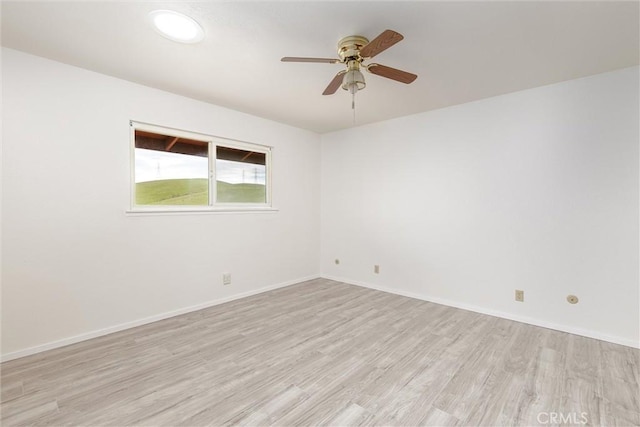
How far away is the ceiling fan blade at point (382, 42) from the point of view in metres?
1.57

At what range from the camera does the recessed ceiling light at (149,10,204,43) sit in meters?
1.81

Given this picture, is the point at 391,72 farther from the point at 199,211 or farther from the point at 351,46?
the point at 199,211

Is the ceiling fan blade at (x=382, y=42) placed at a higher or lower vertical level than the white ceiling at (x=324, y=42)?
lower

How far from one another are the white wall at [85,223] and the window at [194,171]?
0.12 metres

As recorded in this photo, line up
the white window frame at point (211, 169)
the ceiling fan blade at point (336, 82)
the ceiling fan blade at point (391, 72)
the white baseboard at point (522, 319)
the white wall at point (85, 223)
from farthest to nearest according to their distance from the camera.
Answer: the white window frame at point (211, 169) < the white baseboard at point (522, 319) < the white wall at point (85, 223) < the ceiling fan blade at point (336, 82) < the ceiling fan blade at point (391, 72)

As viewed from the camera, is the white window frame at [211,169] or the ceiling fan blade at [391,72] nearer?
the ceiling fan blade at [391,72]

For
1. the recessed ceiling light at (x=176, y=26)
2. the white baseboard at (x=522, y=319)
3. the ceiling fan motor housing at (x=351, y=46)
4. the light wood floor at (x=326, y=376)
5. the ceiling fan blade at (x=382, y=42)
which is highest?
the recessed ceiling light at (x=176, y=26)

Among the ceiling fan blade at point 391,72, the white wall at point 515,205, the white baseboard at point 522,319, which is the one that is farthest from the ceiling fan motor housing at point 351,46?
the white baseboard at point 522,319

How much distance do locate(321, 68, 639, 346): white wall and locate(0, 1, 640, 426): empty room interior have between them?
2 cm

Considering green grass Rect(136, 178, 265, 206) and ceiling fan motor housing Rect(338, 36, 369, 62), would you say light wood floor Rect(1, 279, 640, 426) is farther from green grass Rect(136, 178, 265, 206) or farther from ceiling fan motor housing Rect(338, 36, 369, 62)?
ceiling fan motor housing Rect(338, 36, 369, 62)

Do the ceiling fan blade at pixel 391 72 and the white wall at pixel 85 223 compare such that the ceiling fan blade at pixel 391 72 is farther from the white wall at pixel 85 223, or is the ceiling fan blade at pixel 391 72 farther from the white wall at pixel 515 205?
the white wall at pixel 85 223

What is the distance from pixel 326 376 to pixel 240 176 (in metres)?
2.68

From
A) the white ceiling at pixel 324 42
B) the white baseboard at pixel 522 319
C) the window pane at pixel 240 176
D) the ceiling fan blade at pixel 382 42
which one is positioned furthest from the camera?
the window pane at pixel 240 176

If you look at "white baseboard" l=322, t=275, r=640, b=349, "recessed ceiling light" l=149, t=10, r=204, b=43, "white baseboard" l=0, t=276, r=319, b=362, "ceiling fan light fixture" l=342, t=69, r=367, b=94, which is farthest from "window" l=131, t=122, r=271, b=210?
"white baseboard" l=322, t=275, r=640, b=349
